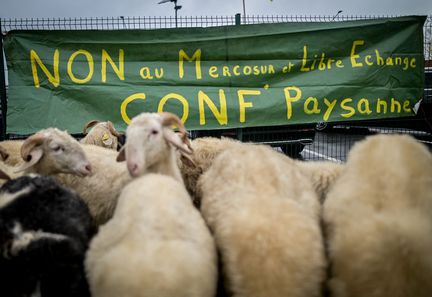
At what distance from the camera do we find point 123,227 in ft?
5.71

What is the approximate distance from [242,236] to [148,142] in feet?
4.04

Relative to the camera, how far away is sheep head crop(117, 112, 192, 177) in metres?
2.48

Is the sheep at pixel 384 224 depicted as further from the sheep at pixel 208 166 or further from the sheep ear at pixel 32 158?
the sheep ear at pixel 32 158

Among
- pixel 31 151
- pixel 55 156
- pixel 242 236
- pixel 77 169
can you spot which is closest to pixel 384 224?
pixel 242 236

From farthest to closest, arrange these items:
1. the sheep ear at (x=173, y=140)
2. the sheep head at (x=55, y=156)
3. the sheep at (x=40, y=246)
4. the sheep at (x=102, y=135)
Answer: the sheep at (x=102, y=135)
the sheep head at (x=55, y=156)
the sheep ear at (x=173, y=140)
the sheep at (x=40, y=246)

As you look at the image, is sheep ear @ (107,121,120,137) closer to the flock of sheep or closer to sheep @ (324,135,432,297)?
the flock of sheep

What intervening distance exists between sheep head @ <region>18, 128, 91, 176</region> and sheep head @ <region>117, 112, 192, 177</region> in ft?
1.41

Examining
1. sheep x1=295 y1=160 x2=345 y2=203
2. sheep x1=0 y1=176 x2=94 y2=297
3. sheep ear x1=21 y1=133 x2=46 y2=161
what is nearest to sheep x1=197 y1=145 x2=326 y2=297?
sheep x1=295 y1=160 x2=345 y2=203

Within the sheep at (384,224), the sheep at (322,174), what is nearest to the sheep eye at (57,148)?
the sheep at (322,174)

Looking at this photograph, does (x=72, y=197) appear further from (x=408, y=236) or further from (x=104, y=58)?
(x=104, y=58)

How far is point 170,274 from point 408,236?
3.70 ft

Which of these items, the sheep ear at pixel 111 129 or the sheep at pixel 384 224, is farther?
the sheep ear at pixel 111 129

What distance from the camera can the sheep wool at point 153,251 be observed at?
1.45m

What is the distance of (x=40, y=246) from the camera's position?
1.75m
